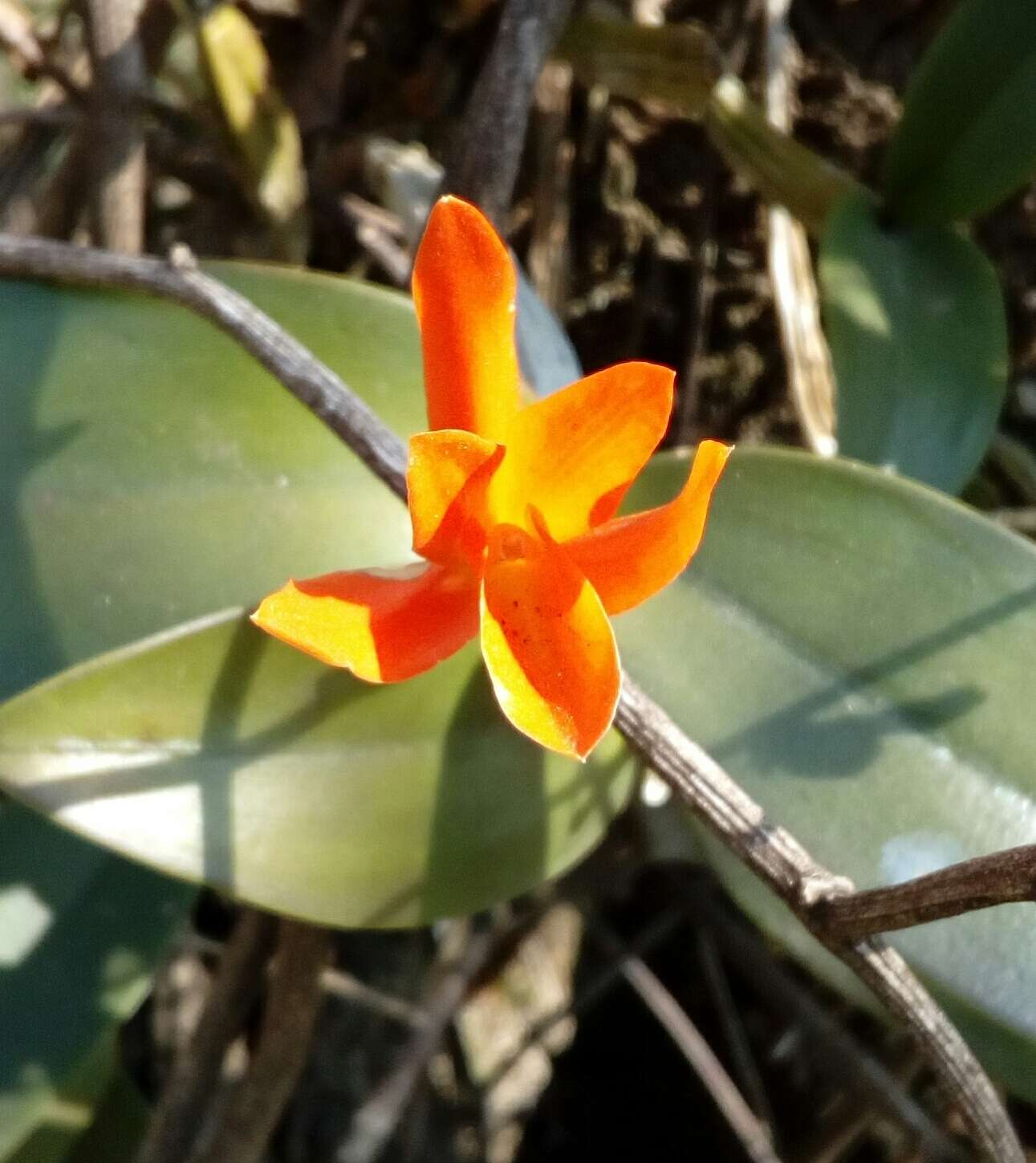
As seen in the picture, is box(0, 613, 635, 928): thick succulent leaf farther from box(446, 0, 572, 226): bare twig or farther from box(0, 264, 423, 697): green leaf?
box(446, 0, 572, 226): bare twig

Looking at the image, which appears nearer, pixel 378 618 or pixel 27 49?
pixel 378 618

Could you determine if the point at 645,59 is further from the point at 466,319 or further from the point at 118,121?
the point at 466,319

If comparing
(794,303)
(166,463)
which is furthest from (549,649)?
(794,303)

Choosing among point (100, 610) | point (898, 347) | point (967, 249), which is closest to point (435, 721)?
point (100, 610)

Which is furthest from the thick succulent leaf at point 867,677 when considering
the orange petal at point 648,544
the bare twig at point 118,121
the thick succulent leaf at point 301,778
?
the bare twig at point 118,121

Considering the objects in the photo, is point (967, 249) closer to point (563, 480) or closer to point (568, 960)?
point (563, 480)

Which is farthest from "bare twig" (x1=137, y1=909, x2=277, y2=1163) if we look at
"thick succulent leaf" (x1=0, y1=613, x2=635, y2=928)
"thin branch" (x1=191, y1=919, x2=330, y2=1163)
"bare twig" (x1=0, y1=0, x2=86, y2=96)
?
"bare twig" (x1=0, y1=0, x2=86, y2=96)
